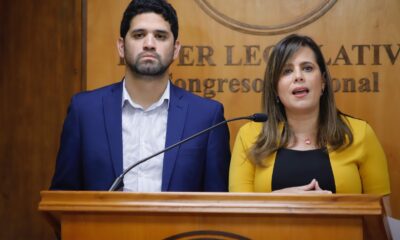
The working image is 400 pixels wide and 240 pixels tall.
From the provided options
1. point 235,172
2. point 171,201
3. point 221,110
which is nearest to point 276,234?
point 171,201

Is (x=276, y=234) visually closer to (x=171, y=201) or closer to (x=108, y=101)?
(x=171, y=201)

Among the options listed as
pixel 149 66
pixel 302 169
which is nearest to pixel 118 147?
pixel 149 66

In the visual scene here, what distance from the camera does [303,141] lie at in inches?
120

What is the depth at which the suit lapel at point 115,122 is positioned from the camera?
300 centimetres

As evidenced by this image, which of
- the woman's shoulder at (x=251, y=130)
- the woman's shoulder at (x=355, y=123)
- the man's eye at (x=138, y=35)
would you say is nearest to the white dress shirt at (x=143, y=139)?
the man's eye at (x=138, y=35)

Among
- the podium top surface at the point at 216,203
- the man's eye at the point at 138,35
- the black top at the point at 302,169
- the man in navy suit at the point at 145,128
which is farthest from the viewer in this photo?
the man's eye at the point at 138,35

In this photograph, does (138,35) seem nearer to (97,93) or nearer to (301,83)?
(97,93)

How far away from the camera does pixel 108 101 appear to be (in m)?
3.17

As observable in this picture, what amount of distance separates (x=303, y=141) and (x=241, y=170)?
0.95 ft

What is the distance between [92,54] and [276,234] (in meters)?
2.00

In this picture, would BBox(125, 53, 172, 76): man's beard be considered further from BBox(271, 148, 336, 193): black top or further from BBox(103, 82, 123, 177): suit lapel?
BBox(271, 148, 336, 193): black top

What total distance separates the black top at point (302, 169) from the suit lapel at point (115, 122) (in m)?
0.64

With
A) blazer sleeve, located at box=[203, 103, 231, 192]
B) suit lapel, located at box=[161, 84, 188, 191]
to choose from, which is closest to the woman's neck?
blazer sleeve, located at box=[203, 103, 231, 192]

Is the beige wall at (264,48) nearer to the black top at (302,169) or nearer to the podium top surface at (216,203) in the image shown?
Result: the black top at (302,169)
